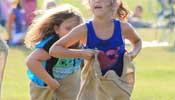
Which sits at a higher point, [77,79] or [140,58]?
[77,79]

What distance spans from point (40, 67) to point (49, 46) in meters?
0.22

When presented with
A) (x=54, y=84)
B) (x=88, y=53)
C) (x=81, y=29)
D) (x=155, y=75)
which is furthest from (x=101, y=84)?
(x=155, y=75)

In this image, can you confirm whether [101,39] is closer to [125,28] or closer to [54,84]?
[125,28]

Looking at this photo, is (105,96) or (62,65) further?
(62,65)

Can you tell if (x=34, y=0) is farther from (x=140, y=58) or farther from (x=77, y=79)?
(x=77, y=79)

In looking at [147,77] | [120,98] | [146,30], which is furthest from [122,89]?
[146,30]

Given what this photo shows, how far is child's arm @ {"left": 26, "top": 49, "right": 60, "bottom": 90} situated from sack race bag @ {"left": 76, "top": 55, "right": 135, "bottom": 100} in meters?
0.64

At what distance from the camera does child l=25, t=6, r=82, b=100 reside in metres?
7.77

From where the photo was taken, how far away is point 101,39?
714 centimetres

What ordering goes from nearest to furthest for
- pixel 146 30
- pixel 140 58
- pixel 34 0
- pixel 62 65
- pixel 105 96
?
pixel 105 96 < pixel 62 65 < pixel 140 58 < pixel 34 0 < pixel 146 30

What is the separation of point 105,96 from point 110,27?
0.62 metres

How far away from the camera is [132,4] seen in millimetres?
38219

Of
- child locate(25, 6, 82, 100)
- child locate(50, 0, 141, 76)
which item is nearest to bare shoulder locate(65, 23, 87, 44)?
child locate(50, 0, 141, 76)

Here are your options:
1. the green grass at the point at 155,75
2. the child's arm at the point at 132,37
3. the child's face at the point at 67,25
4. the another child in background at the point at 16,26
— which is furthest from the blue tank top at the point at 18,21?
the child's arm at the point at 132,37
